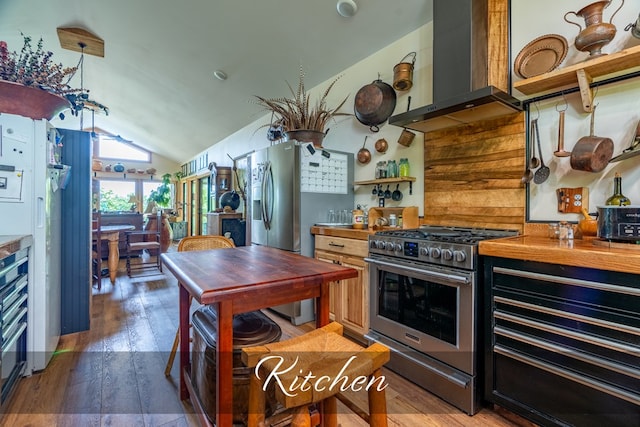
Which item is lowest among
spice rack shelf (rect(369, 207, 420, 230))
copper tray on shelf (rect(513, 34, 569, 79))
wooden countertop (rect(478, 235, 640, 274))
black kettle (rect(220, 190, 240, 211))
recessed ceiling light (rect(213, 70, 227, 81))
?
wooden countertop (rect(478, 235, 640, 274))

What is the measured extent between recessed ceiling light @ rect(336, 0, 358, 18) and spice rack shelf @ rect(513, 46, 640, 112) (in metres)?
1.51

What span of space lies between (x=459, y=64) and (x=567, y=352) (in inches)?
71.9

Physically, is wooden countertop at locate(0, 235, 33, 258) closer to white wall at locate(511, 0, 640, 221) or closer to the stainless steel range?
the stainless steel range

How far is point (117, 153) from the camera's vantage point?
10539 mm

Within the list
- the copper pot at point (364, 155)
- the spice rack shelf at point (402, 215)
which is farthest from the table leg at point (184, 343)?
the copper pot at point (364, 155)

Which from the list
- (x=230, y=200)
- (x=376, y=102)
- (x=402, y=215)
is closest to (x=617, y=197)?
(x=402, y=215)

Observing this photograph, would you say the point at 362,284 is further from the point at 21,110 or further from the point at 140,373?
the point at 21,110

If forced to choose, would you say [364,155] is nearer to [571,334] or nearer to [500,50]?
[500,50]

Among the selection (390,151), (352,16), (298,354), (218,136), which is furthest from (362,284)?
(218,136)

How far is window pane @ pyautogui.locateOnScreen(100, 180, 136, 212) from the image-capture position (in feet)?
33.8

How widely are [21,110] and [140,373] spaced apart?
5.90 ft

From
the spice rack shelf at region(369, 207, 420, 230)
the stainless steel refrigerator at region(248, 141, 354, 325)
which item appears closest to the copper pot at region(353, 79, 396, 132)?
the stainless steel refrigerator at region(248, 141, 354, 325)

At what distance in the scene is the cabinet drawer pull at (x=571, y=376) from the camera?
1213 mm

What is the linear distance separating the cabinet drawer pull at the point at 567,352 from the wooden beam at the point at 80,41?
19.0 ft
